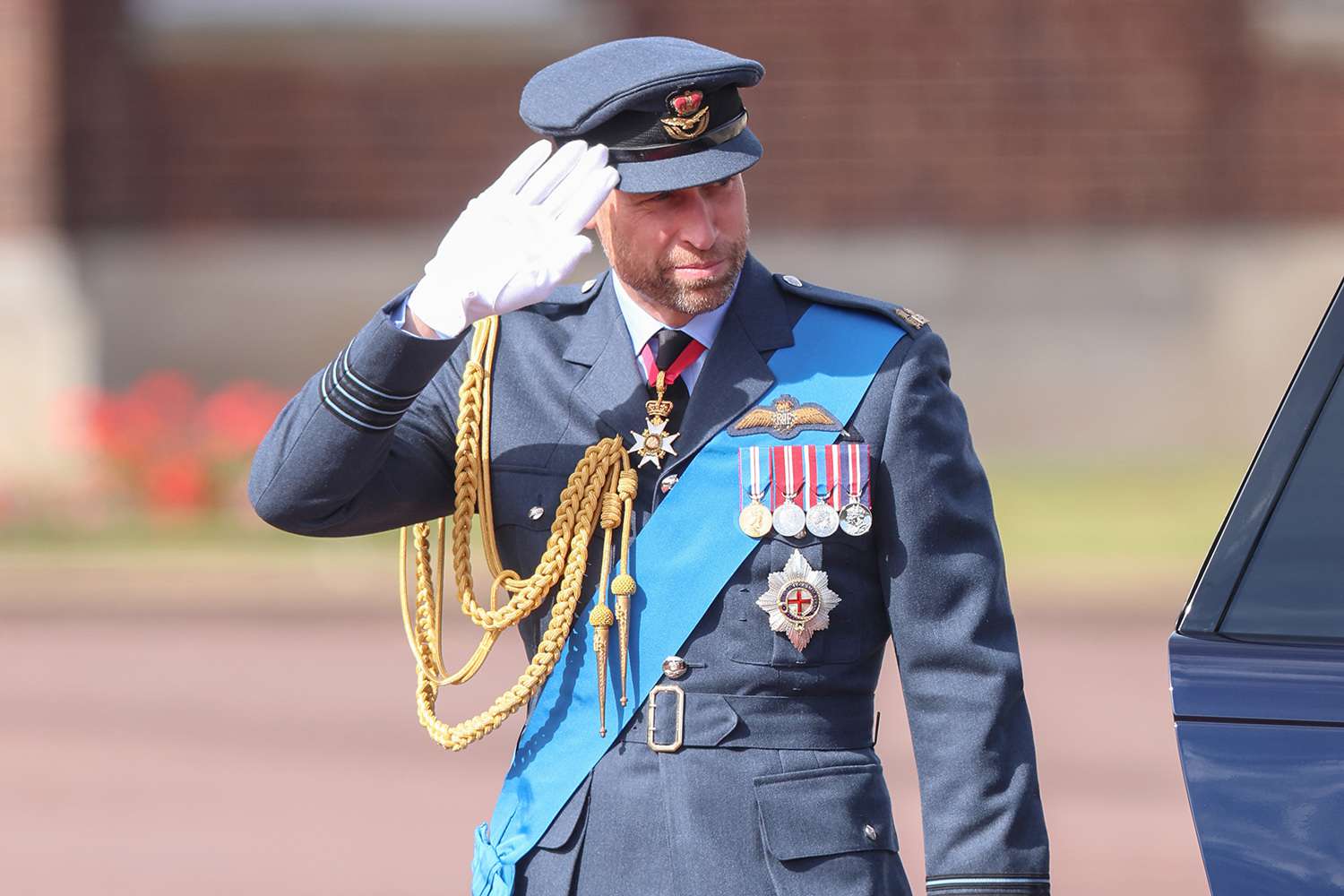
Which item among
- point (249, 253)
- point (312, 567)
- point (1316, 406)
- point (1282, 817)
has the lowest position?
point (1282, 817)

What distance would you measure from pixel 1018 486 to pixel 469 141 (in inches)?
195

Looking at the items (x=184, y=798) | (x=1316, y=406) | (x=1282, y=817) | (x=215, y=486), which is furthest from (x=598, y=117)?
(x=215, y=486)

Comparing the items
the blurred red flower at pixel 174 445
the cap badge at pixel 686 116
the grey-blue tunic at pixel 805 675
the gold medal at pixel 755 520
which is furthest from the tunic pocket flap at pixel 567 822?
the blurred red flower at pixel 174 445

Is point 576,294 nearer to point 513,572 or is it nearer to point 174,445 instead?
point 513,572

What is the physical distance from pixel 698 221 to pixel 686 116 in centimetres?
14

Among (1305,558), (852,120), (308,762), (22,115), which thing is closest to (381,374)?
(1305,558)

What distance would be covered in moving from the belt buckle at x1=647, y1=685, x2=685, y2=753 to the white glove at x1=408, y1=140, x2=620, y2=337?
20.0 inches

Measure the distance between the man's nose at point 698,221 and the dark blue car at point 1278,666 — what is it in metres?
0.78

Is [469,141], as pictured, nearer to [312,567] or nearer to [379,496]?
[312,567]

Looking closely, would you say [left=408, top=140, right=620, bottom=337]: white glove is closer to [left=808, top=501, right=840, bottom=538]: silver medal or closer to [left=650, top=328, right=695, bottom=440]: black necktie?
[left=650, top=328, right=695, bottom=440]: black necktie

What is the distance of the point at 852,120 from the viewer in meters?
15.8

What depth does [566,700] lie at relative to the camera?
2.70 m

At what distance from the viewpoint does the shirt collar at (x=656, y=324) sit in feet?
9.04

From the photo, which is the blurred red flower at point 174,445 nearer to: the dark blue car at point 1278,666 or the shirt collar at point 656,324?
the shirt collar at point 656,324
